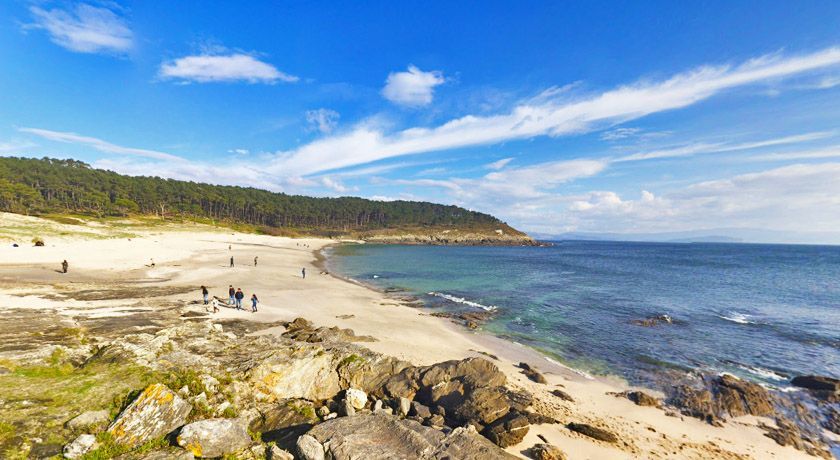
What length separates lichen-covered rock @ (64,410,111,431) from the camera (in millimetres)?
9117

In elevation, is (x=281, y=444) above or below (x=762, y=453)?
above

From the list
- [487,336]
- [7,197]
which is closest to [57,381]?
[487,336]

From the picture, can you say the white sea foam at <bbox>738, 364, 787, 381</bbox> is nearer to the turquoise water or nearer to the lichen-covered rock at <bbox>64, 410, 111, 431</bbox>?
the turquoise water

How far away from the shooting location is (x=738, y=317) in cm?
3812

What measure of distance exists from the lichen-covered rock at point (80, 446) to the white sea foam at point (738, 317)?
50288mm

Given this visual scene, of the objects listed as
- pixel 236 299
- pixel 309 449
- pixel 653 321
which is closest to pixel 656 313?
pixel 653 321

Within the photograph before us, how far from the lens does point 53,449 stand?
8.35m

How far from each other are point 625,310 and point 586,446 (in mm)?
32154

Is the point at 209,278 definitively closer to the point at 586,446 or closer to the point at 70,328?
the point at 70,328

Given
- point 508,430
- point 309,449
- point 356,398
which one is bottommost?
point 508,430

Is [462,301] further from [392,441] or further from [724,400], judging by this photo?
[392,441]

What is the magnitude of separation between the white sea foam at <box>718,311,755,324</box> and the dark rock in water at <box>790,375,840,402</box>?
57.3 feet

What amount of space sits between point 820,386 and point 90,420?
35267 mm

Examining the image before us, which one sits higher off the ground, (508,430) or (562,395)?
(508,430)
